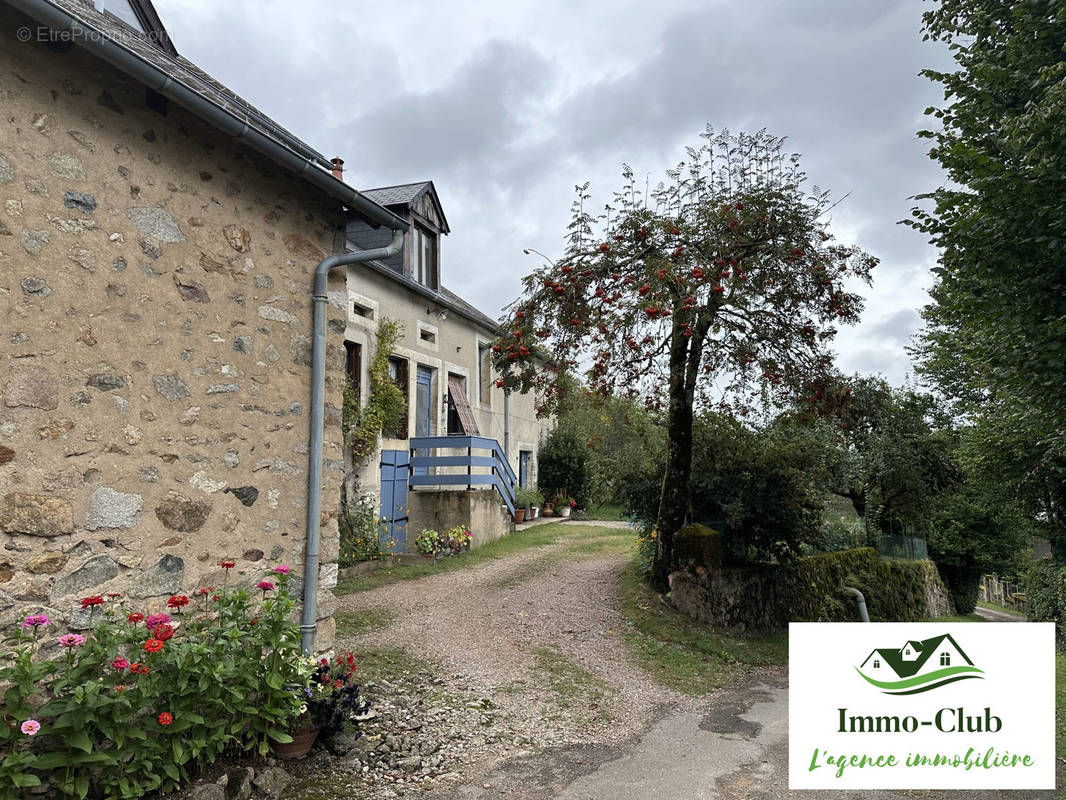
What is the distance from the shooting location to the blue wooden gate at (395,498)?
11.4m

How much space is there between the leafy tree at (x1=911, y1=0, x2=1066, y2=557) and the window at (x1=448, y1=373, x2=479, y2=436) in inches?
390

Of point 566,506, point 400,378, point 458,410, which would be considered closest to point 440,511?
point 400,378

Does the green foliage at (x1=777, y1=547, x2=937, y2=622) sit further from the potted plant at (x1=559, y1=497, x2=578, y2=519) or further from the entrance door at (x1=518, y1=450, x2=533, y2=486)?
the entrance door at (x1=518, y1=450, x2=533, y2=486)

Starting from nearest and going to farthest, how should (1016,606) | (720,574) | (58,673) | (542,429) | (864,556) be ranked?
(58,673) → (720,574) → (864,556) → (542,429) → (1016,606)

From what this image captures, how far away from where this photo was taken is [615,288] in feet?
24.8

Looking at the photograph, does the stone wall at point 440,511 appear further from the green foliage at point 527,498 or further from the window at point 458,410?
the green foliage at point 527,498

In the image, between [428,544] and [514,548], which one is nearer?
[428,544]

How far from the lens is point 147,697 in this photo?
10.0ft

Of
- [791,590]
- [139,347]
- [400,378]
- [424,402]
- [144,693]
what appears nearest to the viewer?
[144,693]

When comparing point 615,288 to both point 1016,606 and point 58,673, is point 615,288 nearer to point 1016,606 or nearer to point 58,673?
point 58,673

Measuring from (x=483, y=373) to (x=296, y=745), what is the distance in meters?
12.5

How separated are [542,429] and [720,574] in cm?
1287

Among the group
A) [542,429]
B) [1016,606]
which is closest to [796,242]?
[542,429]

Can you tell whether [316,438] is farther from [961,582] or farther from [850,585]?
[961,582]
